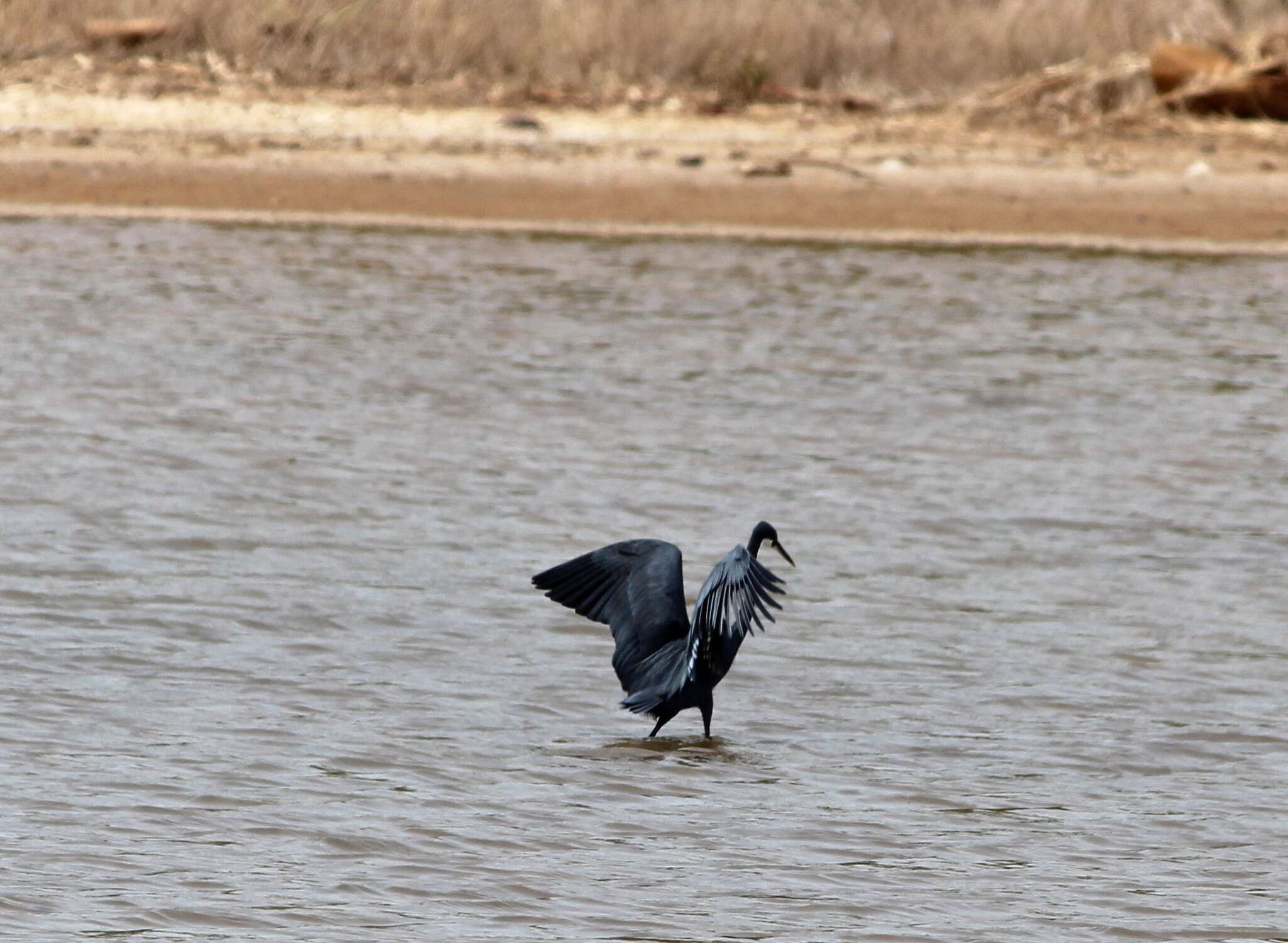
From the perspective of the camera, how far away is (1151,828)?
4.86 metres

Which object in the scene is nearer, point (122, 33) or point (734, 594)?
point (734, 594)

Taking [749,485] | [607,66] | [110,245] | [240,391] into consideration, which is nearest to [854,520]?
[749,485]

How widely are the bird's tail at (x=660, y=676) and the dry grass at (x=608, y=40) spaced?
11701 mm

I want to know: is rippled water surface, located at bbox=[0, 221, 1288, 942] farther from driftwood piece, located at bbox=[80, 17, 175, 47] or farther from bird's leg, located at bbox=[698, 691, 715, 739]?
driftwood piece, located at bbox=[80, 17, 175, 47]

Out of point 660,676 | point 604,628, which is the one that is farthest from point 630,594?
point 604,628

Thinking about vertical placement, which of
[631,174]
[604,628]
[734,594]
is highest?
[631,174]

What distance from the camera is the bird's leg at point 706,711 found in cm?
550

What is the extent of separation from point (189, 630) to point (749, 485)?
2918mm

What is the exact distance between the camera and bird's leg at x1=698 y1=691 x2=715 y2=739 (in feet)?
18.1

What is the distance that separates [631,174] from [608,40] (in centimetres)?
285

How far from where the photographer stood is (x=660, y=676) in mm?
5465

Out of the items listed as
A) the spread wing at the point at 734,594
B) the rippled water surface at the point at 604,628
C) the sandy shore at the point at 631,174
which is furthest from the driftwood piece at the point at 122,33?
the spread wing at the point at 734,594

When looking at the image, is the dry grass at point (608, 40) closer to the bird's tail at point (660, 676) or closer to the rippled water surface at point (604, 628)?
the rippled water surface at point (604, 628)

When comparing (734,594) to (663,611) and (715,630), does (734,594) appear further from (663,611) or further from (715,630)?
(663,611)
